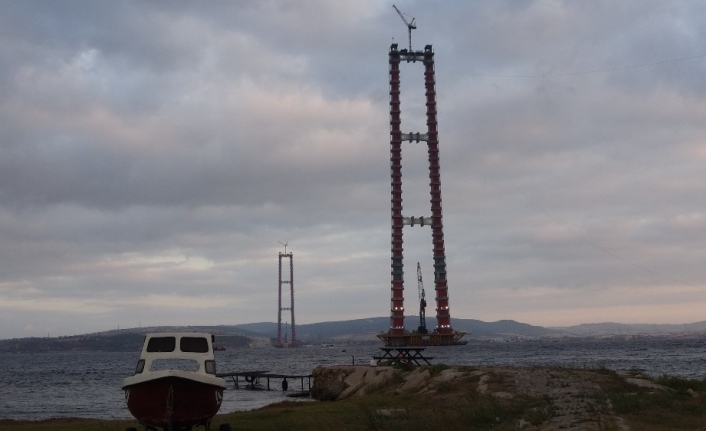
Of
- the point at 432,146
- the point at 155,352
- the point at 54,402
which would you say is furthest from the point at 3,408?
the point at 432,146

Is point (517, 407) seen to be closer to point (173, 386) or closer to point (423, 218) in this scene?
point (173, 386)

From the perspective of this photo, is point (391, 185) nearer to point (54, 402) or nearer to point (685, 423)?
point (54, 402)

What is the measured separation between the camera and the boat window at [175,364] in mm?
20781

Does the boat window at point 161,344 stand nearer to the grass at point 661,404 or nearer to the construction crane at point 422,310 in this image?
the grass at point 661,404

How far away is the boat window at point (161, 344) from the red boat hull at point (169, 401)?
56.9 inches

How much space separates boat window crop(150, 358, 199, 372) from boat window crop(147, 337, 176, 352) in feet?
1.07

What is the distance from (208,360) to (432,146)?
91218mm

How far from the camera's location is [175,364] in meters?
21.2

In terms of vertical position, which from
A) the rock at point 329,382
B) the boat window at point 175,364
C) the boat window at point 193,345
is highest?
the boat window at point 193,345

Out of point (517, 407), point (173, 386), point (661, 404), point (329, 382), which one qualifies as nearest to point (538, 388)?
point (517, 407)

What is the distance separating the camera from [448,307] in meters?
103

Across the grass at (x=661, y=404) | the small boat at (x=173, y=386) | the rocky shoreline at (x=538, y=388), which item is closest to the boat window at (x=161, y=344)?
the small boat at (x=173, y=386)

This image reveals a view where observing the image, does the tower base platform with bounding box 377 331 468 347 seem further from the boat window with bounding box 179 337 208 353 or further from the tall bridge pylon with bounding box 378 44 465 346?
the boat window with bounding box 179 337 208 353

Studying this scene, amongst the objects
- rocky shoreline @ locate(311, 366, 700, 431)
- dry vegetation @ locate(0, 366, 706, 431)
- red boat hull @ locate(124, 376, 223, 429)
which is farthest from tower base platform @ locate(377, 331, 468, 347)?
red boat hull @ locate(124, 376, 223, 429)
